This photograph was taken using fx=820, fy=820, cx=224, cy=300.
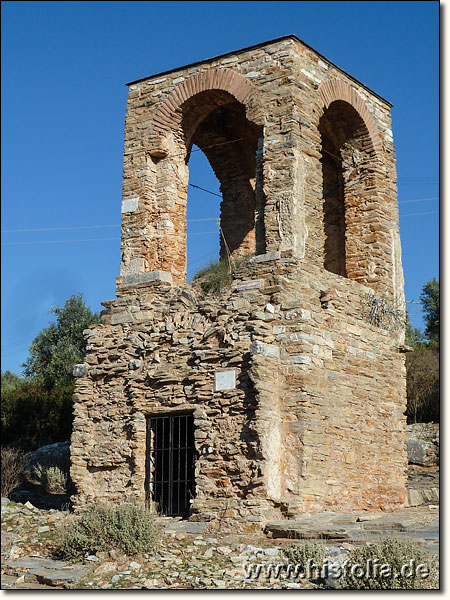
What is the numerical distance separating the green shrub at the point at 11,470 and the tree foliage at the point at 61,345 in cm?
655

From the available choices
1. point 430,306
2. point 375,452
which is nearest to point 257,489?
point 375,452

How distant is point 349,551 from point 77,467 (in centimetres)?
466

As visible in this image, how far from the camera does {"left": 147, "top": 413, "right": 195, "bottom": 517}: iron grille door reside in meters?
11.1

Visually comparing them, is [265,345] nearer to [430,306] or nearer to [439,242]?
[439,242]

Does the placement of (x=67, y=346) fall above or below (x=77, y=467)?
above

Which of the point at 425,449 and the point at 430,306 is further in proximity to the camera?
the point at 430,306

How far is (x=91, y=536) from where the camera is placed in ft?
31.2

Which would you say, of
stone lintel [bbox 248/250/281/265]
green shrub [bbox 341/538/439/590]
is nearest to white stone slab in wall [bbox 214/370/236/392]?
stone lintel [bbox 248/250/281/265]

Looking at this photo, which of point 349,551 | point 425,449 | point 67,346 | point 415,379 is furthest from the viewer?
point 67,346

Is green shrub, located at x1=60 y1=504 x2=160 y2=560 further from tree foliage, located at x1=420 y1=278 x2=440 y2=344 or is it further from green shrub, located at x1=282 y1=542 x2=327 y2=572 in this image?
tree foliage, located at x1=420 y1=278 x2=440 y2=344

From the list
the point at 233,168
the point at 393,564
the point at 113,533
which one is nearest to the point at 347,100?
the point at 233,168

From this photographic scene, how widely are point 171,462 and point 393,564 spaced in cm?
419

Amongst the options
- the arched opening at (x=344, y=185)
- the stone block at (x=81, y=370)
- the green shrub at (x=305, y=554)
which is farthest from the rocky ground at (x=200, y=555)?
the arched opening at (x=344, y=185)

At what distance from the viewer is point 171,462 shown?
11.2 meters
